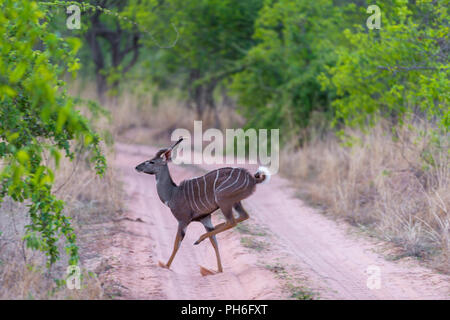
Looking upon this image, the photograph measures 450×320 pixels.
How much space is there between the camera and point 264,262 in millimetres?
7215

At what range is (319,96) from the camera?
1520 cm

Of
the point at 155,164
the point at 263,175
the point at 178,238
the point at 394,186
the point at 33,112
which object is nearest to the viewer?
the point at 33,112

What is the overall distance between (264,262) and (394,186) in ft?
11.6

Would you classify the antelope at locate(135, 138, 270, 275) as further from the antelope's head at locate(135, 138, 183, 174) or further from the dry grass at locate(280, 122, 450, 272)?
the dry grass at locate(280, 122, 450, 272)

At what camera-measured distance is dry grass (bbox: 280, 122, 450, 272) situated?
793cm

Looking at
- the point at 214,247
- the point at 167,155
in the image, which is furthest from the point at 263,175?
the point at 167,155

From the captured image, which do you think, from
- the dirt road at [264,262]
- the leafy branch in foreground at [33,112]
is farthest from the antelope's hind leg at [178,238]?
the leafy branch in foreground at [33,112]

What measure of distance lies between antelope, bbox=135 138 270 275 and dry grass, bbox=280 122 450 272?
240 cm

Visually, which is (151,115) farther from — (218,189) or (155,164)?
(218,189)

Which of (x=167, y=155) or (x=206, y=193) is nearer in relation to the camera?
(x=206, y=193)

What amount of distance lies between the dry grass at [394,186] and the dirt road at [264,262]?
15.9 inches

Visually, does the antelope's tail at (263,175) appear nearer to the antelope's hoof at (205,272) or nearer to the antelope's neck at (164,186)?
the antelope's neck at (164,186)

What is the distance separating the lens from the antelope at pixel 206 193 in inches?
259
